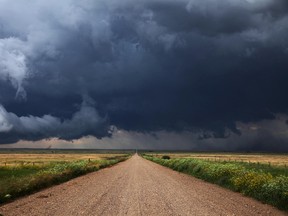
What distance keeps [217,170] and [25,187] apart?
1669cm

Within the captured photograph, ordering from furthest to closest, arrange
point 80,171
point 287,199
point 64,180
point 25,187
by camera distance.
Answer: point 80,171 → point 64,180 → point 25,187 → point 287,199

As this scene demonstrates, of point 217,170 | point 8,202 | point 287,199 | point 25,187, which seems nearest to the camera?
point 287,199

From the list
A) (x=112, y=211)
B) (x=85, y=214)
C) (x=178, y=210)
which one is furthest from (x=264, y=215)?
(x=85, y=214)

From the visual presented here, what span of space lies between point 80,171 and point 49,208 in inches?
1194

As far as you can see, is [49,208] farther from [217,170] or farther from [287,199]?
[217,170]

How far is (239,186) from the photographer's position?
2586 cm

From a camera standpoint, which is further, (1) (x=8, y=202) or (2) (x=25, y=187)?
(2) (x=25, y=187)

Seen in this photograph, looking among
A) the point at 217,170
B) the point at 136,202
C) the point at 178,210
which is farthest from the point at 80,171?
the point at 178,210

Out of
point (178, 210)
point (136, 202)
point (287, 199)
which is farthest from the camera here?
point (136, 202)

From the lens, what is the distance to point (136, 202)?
63.3 feet

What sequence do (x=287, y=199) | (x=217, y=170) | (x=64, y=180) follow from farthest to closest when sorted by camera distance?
1. (x=64, y=180)
2. (x=217, y=170)
3. (x=287, y=199)

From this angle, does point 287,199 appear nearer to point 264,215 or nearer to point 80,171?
point 264,215

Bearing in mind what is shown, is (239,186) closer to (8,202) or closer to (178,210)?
(178,210)

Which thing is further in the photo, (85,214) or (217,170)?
(217,170)
